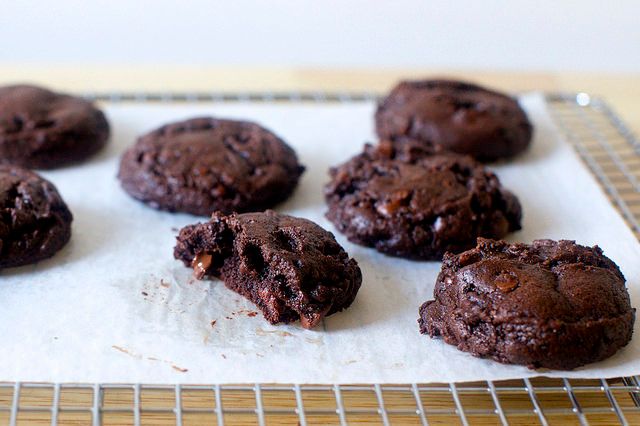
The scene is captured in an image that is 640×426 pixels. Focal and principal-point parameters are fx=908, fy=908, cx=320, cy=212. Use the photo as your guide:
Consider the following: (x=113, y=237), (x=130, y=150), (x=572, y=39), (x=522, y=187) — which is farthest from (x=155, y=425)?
(x=572, y=39)

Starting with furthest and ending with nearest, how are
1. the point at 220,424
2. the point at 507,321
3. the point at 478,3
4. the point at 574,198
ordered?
1. the point at 478,3
2. the point at 574,198
3. the point at 507,321
4. the point at 220,424

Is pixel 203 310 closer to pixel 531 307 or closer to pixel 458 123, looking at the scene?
pixel 531 307

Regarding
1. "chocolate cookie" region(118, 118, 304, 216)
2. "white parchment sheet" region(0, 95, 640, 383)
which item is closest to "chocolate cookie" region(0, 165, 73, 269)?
"white parchment sheet" region(0, 95, 640, 383)

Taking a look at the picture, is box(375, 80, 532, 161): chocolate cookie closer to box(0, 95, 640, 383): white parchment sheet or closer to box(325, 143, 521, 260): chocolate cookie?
box(0, 95, 640, 383): white parchment sheet

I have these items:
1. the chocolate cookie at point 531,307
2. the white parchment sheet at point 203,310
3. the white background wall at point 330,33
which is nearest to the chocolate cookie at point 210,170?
the white parchment sheet at point 203,310

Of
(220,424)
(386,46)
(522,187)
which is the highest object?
(220,424)

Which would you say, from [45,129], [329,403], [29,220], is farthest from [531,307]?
[45,129]

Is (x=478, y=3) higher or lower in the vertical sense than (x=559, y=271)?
lower

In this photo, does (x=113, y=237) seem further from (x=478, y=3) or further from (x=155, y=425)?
(x=478, y=3)
